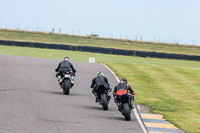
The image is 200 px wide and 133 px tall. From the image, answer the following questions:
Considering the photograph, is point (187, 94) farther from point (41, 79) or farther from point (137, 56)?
point (137, 56)

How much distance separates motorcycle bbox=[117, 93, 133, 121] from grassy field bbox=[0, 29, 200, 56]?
53.2 meters

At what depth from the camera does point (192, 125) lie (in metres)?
15.1

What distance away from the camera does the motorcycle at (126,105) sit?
1429cm

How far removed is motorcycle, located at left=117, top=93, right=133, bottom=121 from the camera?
14.3 meters

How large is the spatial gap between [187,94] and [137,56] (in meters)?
33.4

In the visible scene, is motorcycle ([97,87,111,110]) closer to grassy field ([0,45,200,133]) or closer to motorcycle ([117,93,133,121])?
motorcycle ([117,93,133,121])

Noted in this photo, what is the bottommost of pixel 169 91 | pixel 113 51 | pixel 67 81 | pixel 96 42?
pixel 169 91

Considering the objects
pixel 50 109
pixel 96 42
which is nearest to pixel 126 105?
pixel 50 109

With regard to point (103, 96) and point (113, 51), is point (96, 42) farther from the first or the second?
point (103, 96)

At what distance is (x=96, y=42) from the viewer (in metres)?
70.3

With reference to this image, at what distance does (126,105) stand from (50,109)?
293 centimetres

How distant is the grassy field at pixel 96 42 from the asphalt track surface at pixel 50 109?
44147 mm

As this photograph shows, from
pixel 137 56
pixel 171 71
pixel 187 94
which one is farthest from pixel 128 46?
pixel 187 94

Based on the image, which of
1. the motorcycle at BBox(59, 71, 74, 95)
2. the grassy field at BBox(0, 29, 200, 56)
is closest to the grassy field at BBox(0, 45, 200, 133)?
the motorcycle at BBox(59, 71, 74, 95)
